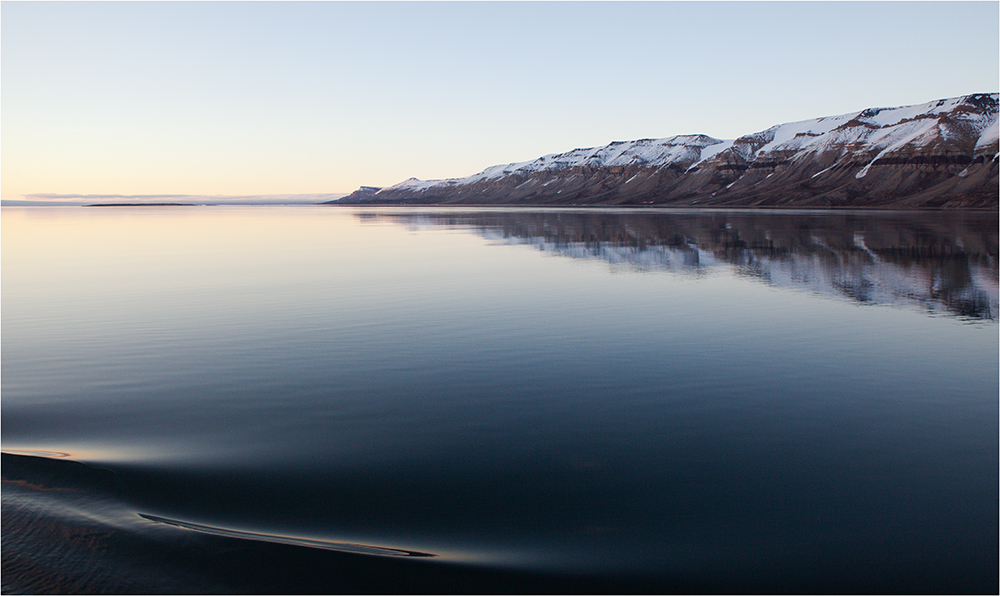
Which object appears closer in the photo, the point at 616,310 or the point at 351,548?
the point at 351,548

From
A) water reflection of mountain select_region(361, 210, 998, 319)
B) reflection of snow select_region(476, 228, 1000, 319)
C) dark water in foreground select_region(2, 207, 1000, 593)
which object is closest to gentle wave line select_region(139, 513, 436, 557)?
dark water in foreground select_region(2, 207, 1000, 593)

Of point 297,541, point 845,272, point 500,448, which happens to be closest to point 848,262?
point 845,272

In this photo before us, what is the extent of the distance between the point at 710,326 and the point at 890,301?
8.83m

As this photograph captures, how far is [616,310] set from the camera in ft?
68.7

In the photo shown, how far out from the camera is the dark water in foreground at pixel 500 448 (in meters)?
6.54

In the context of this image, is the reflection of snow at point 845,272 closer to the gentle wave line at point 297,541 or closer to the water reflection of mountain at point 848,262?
the water reflection of mountain at point 848,262

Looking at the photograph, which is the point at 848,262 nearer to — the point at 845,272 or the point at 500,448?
the point at 845,272

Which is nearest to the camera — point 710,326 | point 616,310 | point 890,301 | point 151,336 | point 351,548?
point 351,548

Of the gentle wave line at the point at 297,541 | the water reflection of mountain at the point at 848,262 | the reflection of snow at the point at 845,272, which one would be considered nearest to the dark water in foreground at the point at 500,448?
the gentle wave line at the point at 297,541

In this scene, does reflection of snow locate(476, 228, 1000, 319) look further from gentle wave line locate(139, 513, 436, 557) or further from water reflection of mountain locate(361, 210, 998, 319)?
gentle wave line locate(139, 513, 436, 557)

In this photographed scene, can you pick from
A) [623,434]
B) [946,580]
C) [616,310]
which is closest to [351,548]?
[623,434]

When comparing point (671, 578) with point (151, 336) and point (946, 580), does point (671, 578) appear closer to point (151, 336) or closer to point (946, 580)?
point (946, 580)

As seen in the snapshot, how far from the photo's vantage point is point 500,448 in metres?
9.29

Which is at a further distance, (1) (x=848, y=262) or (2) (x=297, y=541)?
(1) (x=848, y=262)
